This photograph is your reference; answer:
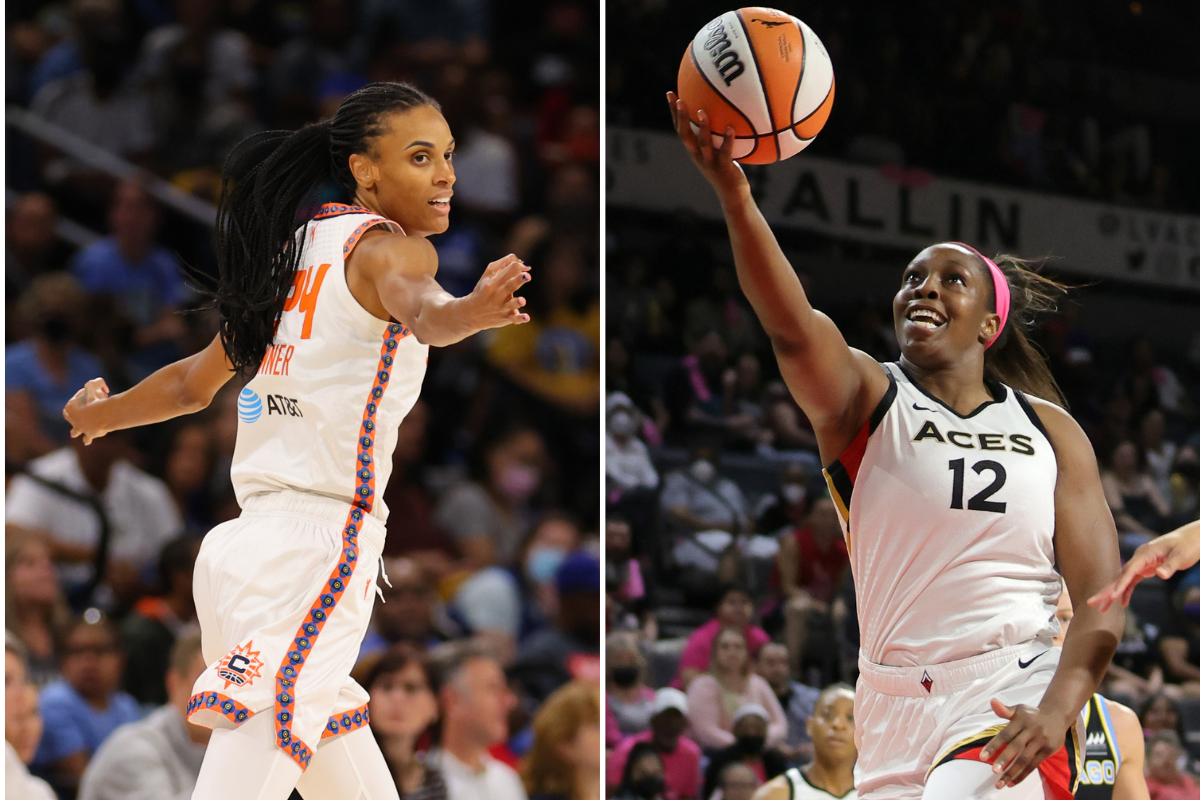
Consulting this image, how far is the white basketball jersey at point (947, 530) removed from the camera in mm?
2662

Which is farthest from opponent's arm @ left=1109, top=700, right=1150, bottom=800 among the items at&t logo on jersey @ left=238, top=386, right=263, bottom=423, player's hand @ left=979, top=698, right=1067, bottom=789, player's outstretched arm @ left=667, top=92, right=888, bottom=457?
at&t logo on jersey @ left=238, top=386, right=263, bottom=423

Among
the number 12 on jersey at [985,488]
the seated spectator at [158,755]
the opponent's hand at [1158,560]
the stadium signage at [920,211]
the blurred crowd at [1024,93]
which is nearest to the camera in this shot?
the opponent's hand at [1158,560]

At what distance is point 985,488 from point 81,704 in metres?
3.66

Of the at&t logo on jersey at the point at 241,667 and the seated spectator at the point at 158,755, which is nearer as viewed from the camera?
the at&t logo on jersey at the point at 241,667

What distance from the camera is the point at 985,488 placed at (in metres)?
2.70

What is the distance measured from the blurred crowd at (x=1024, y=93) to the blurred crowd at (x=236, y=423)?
155cm

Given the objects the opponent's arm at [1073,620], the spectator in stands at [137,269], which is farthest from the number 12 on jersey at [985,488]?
the spectator in stands at [137,269]

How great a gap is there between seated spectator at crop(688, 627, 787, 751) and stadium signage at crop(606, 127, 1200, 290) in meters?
2.17

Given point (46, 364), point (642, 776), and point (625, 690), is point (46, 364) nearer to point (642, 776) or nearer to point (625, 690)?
point (625, 690)

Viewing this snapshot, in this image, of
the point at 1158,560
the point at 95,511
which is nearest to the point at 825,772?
the point at 1158,560

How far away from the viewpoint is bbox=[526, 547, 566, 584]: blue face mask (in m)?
6.23

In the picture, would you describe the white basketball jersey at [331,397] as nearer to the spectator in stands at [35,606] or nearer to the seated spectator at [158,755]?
the seated spectator at [158,755]

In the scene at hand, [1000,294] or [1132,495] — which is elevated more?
[1000,294]

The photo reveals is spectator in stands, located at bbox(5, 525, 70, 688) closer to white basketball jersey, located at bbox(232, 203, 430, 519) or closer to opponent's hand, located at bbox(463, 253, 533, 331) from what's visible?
white basketball jersey, located at bbox(232, 203, 430, 519)
